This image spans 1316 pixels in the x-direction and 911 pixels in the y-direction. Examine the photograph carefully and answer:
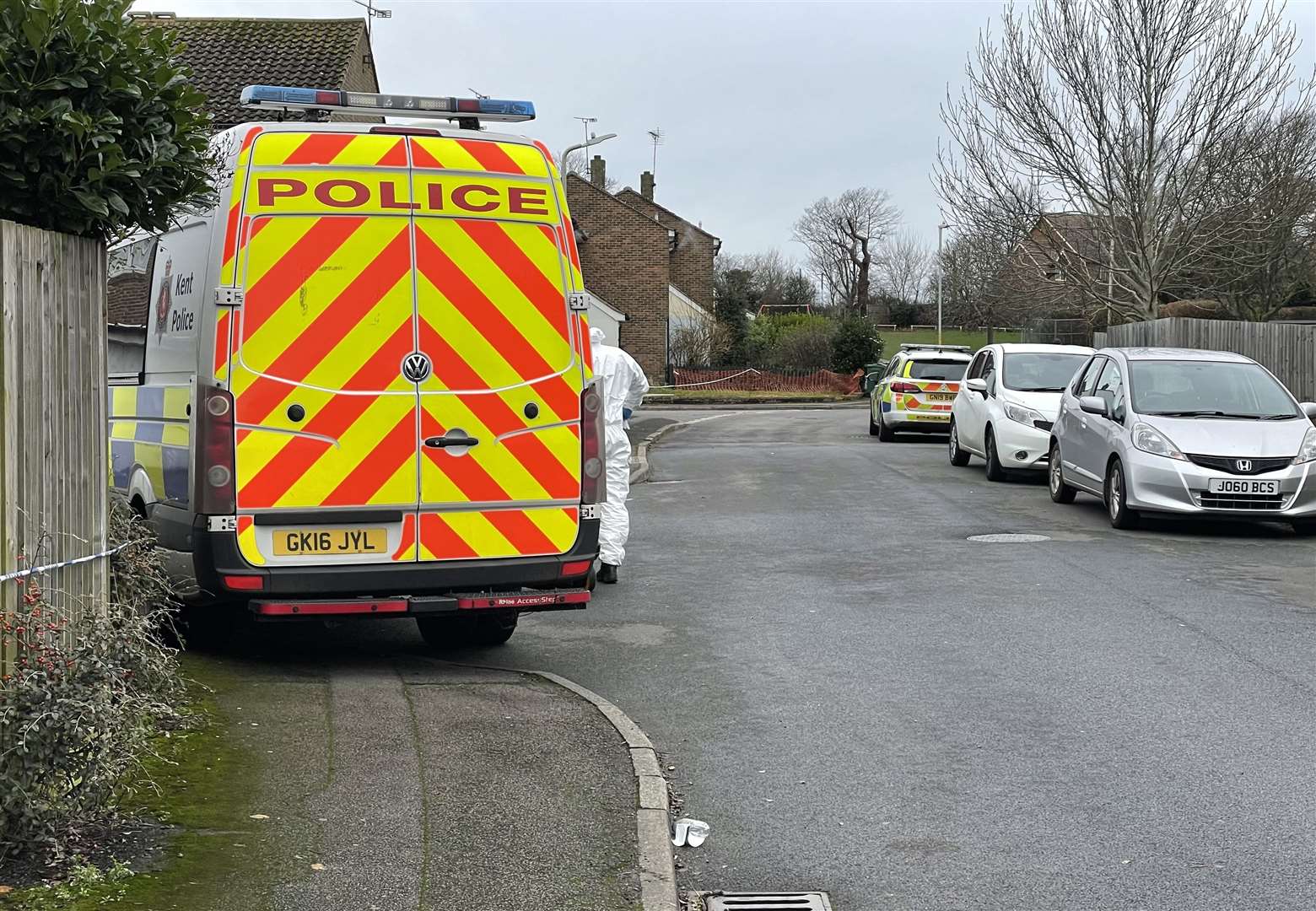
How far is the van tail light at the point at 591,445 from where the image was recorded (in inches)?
310

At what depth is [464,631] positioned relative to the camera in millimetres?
8953

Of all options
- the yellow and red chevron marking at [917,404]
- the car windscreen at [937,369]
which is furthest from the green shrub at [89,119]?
the car windscreen at [937,369]

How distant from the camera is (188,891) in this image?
4465 millimetres

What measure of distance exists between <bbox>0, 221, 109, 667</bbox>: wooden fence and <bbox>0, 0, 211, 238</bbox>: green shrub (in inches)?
7.3

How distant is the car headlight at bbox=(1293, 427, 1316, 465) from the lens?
1340 cm

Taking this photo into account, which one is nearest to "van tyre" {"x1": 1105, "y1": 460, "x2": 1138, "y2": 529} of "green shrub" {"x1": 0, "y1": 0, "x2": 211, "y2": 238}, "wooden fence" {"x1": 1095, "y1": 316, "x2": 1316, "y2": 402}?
"green shrub" {"x1": 0, "y1": 0, "x2": 211, "y2": 238}

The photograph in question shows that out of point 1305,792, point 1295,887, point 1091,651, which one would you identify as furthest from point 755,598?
point 1295,887

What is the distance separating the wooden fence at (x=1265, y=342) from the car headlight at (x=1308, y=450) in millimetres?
10406

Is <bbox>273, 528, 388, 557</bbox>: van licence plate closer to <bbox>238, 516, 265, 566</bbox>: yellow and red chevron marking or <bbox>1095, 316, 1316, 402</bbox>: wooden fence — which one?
<bbox>238, 516, 265, 566</bbox>: yellow and red chevron marking

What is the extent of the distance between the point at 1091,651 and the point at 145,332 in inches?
219

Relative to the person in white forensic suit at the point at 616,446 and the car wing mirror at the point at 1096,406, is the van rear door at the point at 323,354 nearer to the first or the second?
the person in white forensic suit at the point at 616,446

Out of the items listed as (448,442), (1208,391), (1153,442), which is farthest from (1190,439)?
(448,442)

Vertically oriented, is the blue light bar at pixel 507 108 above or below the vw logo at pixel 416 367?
above

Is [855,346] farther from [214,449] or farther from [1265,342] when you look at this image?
[214,449]
